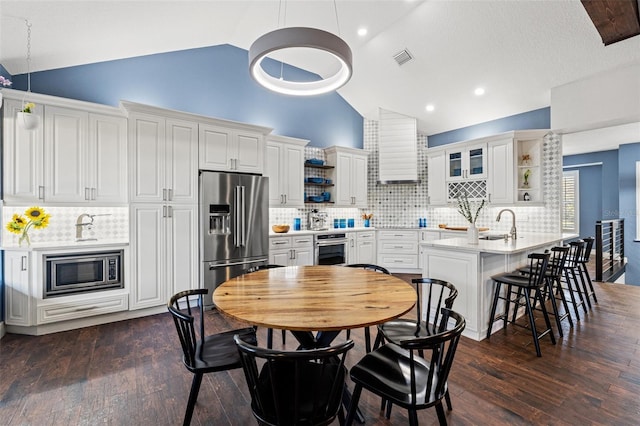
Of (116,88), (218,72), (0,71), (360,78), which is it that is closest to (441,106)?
(360,78)

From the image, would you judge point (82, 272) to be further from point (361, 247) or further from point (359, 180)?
point (359, 180)

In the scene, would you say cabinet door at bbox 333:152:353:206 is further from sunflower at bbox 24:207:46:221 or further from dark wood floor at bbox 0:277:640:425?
sunflower at bbox 24:207:46:221

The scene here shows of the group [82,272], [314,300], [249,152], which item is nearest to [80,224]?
[82,272]

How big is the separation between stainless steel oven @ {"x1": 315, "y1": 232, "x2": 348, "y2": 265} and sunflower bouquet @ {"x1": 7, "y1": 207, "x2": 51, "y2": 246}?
346cm

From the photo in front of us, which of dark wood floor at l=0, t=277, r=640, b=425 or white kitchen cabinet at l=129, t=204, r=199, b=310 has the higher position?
white kitchen cabinet at l=129, t=204, r=199, b=310

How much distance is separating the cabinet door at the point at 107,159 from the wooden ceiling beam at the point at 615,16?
5.09m

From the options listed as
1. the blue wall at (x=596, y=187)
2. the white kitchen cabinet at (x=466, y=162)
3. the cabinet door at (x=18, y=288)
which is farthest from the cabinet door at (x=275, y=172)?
the blue wall at (x=596, y=187)

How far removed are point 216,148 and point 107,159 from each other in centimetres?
126

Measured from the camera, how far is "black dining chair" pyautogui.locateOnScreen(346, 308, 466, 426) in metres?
1.24

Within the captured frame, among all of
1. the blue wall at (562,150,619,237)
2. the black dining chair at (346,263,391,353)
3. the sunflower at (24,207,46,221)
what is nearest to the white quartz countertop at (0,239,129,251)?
the sunflower at (24,207,46,221)

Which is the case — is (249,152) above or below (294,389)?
above

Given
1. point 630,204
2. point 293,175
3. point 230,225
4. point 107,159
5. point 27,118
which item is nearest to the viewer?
point 27,118

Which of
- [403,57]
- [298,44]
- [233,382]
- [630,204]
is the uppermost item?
[403,57]

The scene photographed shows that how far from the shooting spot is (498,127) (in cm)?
529
